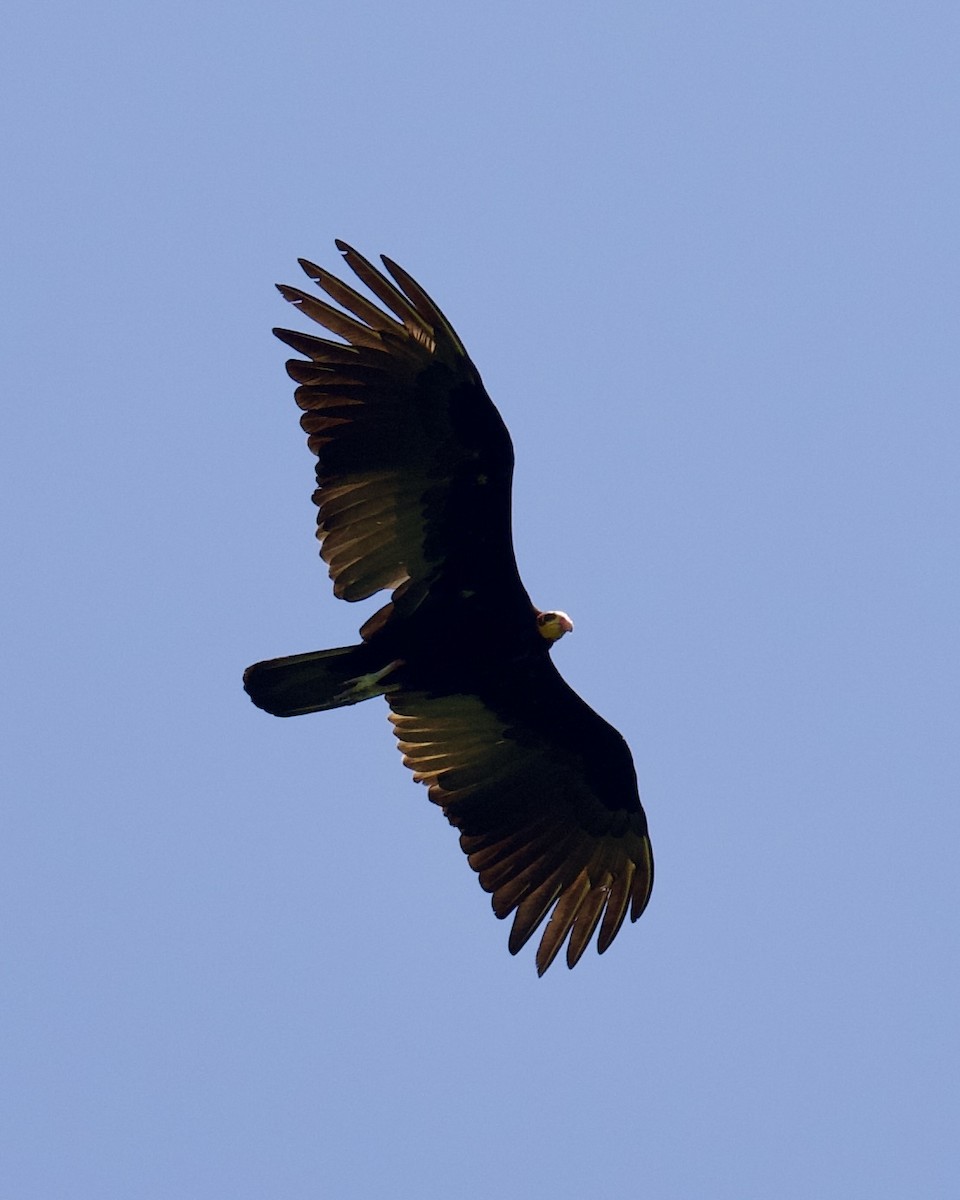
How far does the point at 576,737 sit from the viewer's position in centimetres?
1234

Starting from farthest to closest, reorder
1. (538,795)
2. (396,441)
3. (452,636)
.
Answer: (538,795) < (452,636) < (396,441)

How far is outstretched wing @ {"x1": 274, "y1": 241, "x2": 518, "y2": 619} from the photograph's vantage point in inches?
429

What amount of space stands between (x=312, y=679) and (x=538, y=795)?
1.97m

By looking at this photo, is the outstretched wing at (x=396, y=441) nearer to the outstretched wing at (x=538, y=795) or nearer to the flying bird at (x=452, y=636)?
the flying bird at (x=452, y=636)

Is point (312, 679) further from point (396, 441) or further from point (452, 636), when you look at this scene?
point (396, 441)

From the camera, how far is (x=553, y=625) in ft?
38.7

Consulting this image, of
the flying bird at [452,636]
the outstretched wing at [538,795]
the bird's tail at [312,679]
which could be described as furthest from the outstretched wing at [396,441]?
the outstretched wing at [538,795]

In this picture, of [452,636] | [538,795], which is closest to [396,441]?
[452,636]

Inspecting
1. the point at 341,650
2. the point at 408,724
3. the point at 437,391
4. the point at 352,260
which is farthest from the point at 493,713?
the point at 352,260

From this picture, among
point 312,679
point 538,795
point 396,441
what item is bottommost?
point 538,795

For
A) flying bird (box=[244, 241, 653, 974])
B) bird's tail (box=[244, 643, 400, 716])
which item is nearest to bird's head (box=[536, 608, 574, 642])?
flying bird (box=[244, 241, 653, 974])

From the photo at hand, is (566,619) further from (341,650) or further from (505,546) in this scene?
(341,650)

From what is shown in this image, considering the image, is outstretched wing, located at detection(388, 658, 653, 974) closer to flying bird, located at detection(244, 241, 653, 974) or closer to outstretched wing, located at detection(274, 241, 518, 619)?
flying bird, located at detection(244, 241, 653, 974)

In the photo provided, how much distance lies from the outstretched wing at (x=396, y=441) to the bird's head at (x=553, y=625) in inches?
22.6
